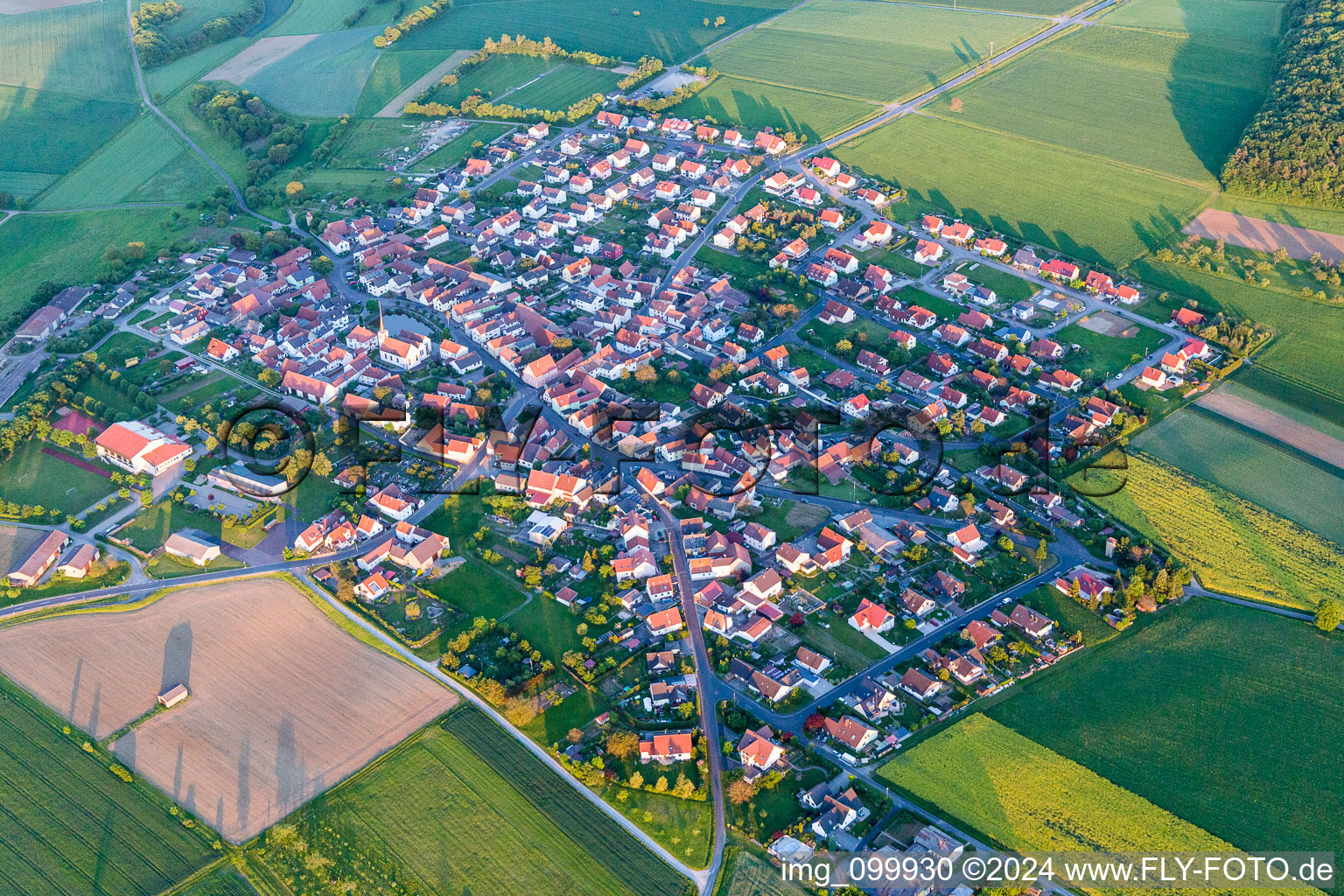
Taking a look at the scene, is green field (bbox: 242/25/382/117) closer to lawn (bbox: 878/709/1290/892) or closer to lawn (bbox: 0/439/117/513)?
lawn (bbox: 0/439/117/513)

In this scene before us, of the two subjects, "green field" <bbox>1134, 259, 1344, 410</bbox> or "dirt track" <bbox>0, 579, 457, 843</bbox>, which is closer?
"dirt track" <bbox>0, 579, 457, 843</bbox>

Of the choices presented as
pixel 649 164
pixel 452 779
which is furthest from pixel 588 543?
pixel 649 164

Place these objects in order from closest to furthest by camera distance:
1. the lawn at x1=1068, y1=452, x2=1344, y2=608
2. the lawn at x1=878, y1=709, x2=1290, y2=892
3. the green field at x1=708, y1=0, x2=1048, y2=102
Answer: the lawn at x1=878, y1=709, x2=1290, y2=892 < the lawn at x1=1068, y1=452, x2=1344, y2=608 < the green field at x1=708, y1=0, x2=1048, y2=102

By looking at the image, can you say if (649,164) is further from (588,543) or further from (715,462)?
(588,543)

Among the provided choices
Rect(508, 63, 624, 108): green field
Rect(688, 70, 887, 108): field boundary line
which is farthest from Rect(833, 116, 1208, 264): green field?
Rect(508, 63, 624, 108): green field

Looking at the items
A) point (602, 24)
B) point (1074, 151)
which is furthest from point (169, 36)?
point (1074, 151)

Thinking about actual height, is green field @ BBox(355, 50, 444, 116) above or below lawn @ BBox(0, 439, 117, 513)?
above
